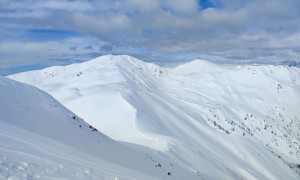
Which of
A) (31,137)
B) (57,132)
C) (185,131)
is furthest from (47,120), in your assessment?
(185,131)

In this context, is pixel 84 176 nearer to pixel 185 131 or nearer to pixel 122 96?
pixel 185 131

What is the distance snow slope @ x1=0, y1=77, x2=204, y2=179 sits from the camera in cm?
2039

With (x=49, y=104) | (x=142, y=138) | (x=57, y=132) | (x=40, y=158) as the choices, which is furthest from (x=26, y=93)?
(x=142, y=138)

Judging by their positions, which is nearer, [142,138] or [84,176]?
[84,176]

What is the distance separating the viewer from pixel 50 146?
27672mm

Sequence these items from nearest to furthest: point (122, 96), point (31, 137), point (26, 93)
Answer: point (31, 137) < point (26, 93) < point (122, 96)

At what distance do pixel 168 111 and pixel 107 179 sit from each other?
413 ft

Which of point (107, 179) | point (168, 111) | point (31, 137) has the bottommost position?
point (107, 179)

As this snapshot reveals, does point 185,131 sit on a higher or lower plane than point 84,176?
higher

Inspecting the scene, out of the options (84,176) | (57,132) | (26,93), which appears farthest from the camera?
(26,93)

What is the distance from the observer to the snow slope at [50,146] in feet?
66.9

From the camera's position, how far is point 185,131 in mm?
130000

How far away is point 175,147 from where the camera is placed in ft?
267

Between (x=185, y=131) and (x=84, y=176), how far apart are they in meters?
110
